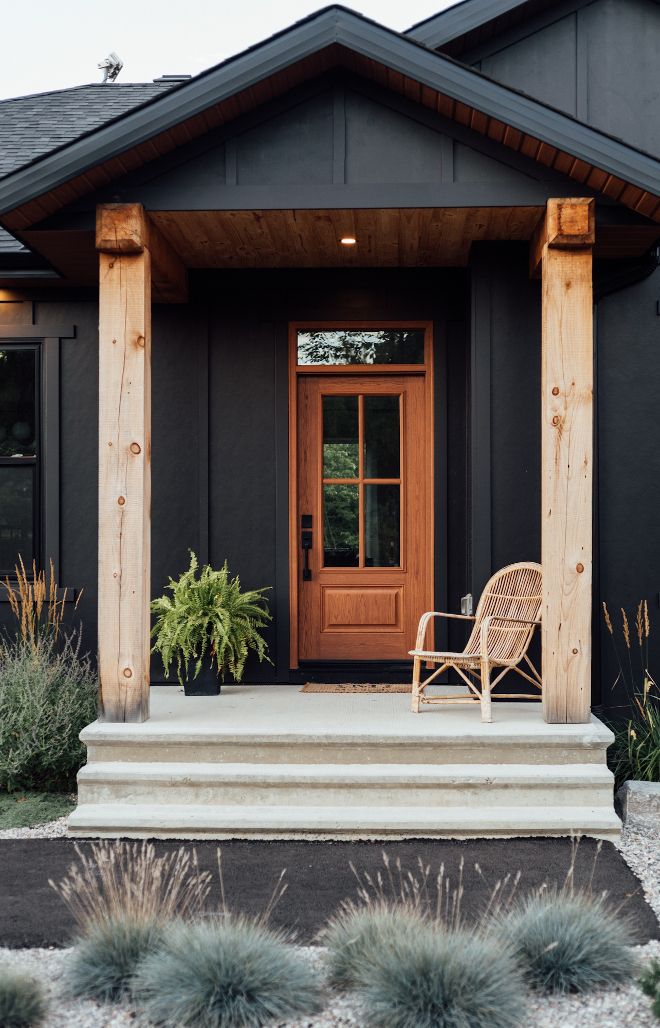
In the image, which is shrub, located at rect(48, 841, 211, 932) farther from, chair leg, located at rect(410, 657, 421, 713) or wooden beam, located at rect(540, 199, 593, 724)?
wooden beam, located at rect(540, 199, 593, 724)

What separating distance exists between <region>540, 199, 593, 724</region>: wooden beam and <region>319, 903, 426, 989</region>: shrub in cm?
186

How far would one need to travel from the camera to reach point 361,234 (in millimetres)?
5195

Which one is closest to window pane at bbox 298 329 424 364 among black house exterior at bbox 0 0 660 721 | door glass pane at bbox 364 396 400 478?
black house exterior at bbox 0 0 660 721

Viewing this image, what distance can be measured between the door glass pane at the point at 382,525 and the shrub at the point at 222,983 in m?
3.54

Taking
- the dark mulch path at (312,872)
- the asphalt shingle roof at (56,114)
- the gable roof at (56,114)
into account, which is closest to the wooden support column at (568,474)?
the dark mulch path at (312,872)

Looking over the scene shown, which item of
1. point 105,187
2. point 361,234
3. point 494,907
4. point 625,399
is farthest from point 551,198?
point 494,907

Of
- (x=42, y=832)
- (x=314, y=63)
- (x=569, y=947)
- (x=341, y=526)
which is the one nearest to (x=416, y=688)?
(x=341, y=526)

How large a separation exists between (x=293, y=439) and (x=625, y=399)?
82.5 inches

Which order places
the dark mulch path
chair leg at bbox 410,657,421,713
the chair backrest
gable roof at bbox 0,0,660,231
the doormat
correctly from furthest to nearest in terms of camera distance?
the doormat → the chair backrest → chair leg at bbox 410,657,421,713 → gable roof at bbox 0,0,660,231 → the dark mulch path

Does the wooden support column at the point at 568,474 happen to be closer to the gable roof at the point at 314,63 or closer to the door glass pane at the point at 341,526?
the gable roof at the point at 314,63

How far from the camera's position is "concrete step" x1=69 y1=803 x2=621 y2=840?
4.19 m

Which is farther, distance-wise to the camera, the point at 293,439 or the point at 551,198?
the point at 293,439

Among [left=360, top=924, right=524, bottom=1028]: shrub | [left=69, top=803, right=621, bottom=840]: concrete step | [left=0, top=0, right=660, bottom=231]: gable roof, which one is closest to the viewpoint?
[left=360, top=924, right=524, bottom=1028]: shrub

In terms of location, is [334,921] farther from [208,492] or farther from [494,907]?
[208,492]
